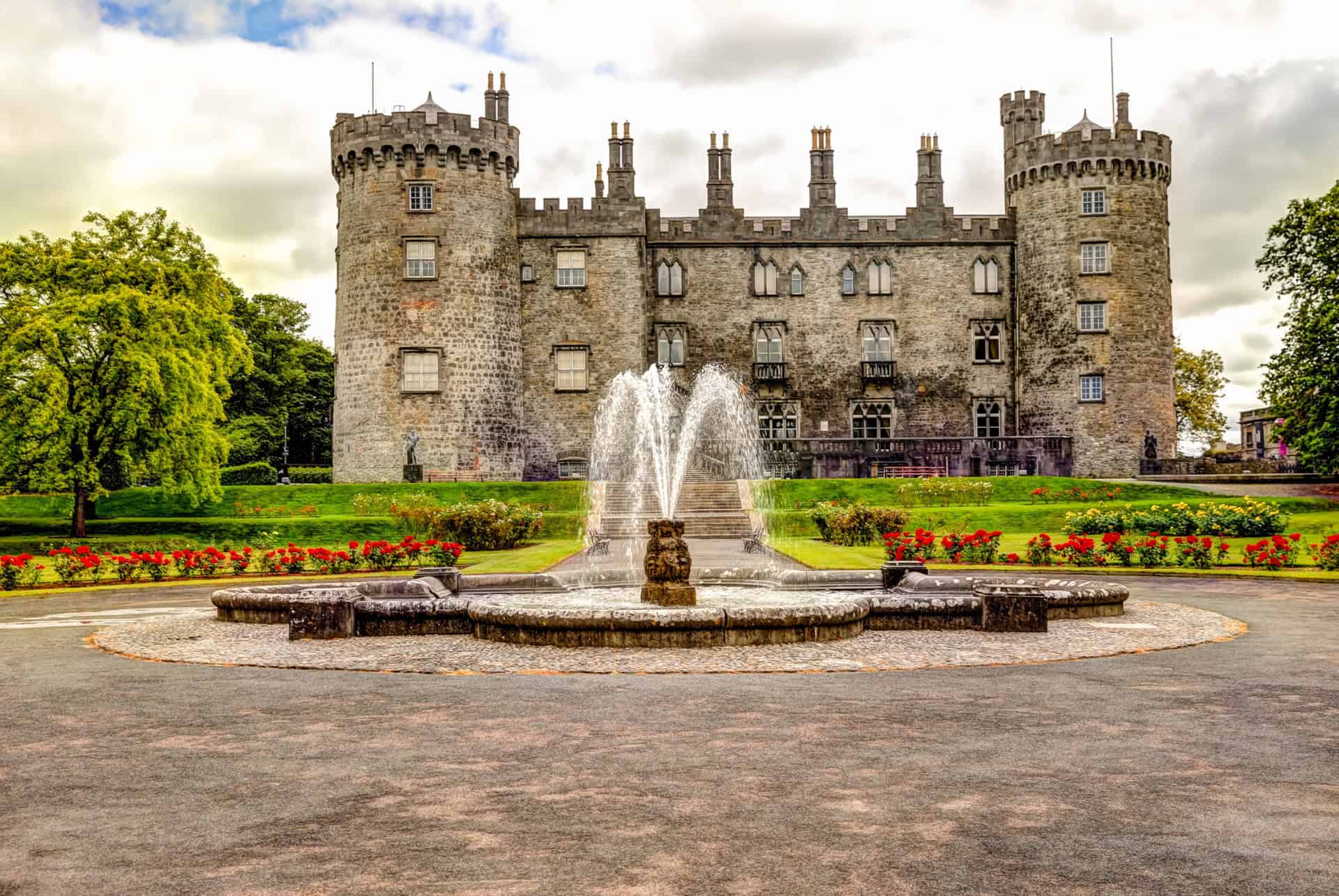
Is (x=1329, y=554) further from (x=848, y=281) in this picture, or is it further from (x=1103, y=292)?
(x=848, y=281)

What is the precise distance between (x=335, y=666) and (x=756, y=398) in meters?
38.8

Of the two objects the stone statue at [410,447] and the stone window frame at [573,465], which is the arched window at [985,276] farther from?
the stone statue at [410,447]

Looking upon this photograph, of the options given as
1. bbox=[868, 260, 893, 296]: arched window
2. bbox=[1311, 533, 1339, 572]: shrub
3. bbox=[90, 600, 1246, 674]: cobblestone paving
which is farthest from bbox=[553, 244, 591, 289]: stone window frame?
bbox=[90, 600, 1246, 674]: cobblestone paving

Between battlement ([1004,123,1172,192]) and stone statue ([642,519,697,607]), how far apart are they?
126ft

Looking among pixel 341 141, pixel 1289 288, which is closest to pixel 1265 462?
pixel 1289 288

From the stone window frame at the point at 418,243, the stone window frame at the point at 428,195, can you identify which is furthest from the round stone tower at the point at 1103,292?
the stone window frame at the point at 418,243

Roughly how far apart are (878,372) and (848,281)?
14.0ft

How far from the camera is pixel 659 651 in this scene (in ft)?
39.4

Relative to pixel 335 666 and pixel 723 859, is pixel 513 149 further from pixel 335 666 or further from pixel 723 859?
pixel 723 859

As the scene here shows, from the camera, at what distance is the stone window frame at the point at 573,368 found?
4716 centimetres

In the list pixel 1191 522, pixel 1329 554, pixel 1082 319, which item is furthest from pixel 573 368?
pixel 1329 554

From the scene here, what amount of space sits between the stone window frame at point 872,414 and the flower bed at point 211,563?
29.2 metres

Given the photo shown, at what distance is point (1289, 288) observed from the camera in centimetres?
3884

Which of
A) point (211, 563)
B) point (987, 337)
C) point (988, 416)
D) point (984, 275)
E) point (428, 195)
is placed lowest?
point (211, 563)
